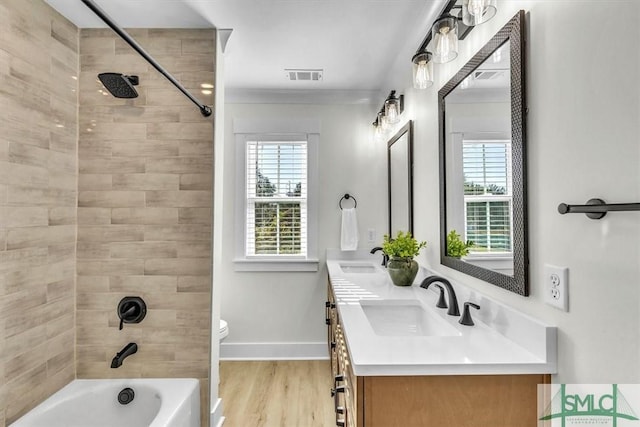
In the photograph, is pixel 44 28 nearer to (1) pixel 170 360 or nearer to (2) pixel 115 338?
(2) pixel 115 338

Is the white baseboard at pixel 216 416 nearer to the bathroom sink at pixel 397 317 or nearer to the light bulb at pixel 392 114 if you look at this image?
the bathroom sink at pixel 397 317

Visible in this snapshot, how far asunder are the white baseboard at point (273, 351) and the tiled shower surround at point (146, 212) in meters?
1.17

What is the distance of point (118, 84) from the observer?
5.87 ft

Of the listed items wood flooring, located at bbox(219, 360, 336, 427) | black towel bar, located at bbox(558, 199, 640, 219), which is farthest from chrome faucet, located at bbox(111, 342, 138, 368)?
black towel bar, located at bbox(558, 199, 640, 219)

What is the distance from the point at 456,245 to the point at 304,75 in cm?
194

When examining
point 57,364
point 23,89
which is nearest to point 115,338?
point 57,364

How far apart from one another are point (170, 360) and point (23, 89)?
1.57m

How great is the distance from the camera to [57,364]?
6.19 feet

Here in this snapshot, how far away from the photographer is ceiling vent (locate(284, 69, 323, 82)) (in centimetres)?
284

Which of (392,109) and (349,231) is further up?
(392,109)

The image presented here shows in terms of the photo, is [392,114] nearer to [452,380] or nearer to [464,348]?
[464,348]

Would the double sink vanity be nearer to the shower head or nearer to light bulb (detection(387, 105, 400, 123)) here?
the shower head

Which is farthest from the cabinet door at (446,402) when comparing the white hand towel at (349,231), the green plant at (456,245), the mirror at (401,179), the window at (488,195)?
the white hand towel at (349,231)

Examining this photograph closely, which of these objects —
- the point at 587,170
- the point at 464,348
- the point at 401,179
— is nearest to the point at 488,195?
the point at 587,170
